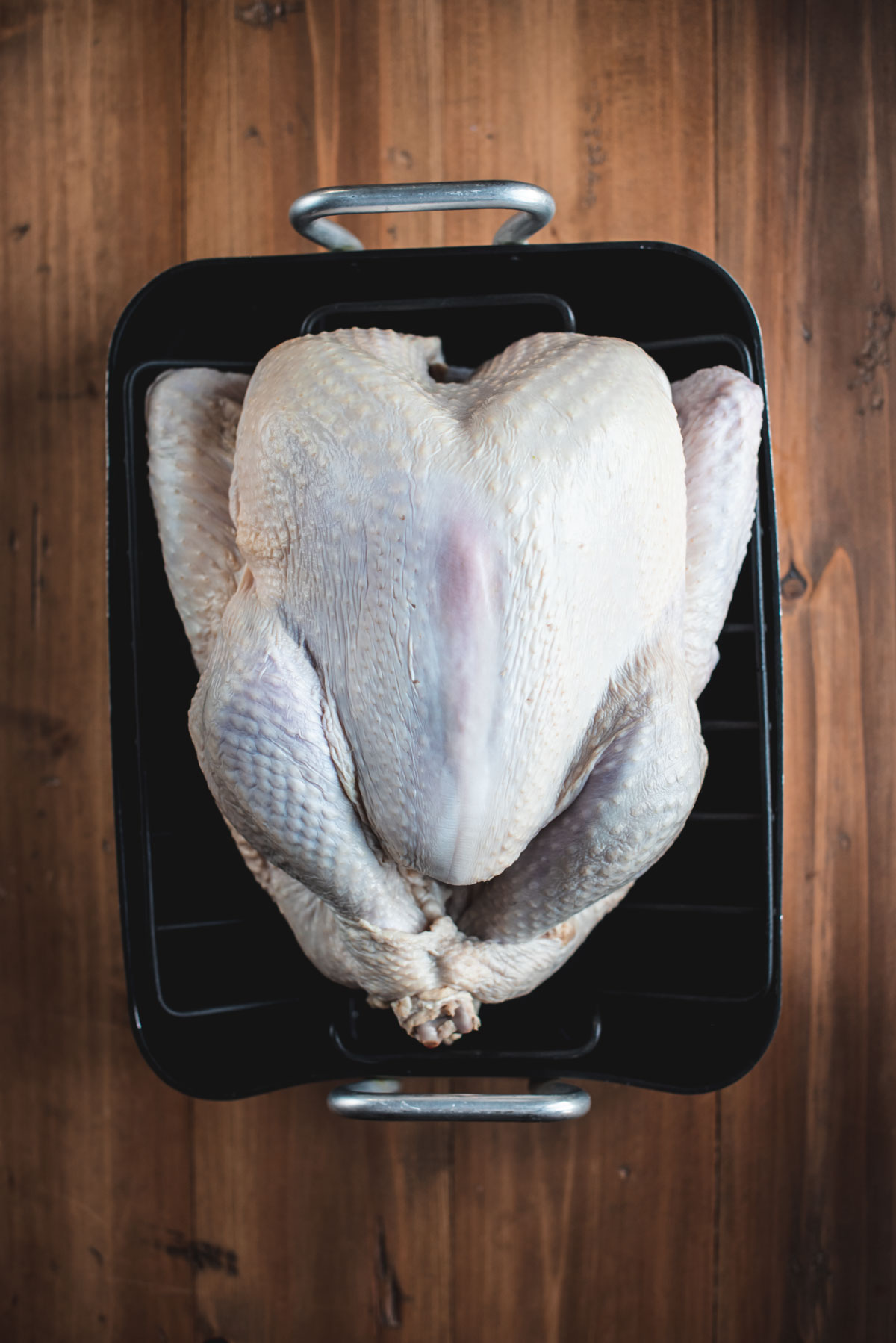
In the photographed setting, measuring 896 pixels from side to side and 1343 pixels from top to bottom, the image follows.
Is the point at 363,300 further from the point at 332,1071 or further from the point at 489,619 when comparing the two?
the point at 332,1071

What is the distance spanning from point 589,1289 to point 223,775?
67cm

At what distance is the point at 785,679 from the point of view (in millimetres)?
783

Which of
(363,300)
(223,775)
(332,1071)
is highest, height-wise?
(363,300)

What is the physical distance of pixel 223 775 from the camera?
515 millimetres

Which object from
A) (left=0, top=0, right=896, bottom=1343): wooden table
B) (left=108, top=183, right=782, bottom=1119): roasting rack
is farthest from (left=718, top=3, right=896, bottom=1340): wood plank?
(left=108, top=183, right=782, bottom=1119): roasting rack

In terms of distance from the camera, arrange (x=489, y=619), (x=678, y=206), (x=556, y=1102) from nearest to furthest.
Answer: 1. (x=489, y=619)
2. (x=556, y=1102)
3. (x=678, y=206)

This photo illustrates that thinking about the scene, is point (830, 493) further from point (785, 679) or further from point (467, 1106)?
point (467, 1106)

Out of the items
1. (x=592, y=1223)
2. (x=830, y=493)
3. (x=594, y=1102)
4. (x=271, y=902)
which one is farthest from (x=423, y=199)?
(x=592, y=1223)

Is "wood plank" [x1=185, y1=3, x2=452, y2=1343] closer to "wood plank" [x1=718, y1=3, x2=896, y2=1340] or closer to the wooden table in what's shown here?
the wooden table

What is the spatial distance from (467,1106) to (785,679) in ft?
1.52

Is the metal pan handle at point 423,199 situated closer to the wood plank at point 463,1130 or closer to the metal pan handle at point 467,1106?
the wood plank at point 463,1130

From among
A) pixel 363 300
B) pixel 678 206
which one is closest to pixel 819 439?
pixel 678 206

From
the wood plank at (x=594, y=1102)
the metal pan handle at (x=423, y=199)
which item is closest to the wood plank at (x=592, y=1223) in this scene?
the wood plank at (x=594, y=1102)

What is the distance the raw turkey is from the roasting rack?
4.9 inches
